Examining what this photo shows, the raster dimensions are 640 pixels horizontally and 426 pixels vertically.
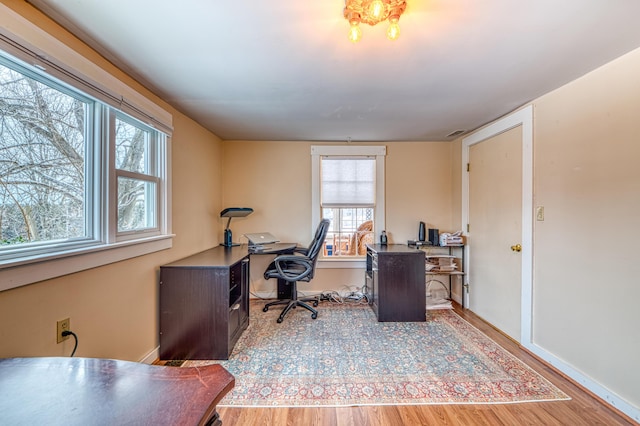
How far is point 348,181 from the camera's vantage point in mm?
3684

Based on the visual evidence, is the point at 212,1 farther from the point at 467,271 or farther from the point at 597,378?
the point at 467,271

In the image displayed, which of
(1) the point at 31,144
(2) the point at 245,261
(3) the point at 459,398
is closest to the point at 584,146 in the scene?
(3) the point at 459,398

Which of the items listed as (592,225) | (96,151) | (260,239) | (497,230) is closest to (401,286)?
(497,230)

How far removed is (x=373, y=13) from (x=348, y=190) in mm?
2575

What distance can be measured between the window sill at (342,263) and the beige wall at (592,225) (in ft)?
6.31

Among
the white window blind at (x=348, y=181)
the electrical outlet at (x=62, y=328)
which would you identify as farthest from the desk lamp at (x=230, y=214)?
the electrical outlet at (x=62, y=328)

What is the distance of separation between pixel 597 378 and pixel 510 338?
2.51 ft

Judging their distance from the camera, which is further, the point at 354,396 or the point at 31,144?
the point at 354,396

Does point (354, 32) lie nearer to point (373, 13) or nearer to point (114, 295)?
point (373, 13)

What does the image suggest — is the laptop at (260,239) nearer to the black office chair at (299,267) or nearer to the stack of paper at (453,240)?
the black office chair at (299,267)

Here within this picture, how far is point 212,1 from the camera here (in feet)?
3.96

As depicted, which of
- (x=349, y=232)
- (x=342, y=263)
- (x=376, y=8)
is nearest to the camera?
(x=376, y=8)

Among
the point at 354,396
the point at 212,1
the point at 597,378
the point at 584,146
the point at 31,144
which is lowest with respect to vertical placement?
the point at 354,396

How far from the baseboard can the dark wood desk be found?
233cm
